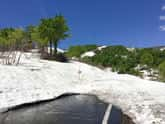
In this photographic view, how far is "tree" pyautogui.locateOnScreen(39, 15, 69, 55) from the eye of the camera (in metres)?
30.8

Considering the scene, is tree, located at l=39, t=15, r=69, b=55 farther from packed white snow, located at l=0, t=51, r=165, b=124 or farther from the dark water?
the dark water

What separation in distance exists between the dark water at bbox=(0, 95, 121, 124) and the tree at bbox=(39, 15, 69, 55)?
66.4ft

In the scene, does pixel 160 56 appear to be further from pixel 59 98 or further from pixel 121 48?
pixel 59 98

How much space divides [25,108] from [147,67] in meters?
60.8

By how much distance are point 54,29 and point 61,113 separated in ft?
74.2

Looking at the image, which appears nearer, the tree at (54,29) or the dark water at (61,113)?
the dark water at (61,113)

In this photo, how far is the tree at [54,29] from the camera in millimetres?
30825

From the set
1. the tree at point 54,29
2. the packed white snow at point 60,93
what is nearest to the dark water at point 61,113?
the packed white snow at point 60,93

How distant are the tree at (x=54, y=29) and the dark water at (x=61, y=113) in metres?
20.2

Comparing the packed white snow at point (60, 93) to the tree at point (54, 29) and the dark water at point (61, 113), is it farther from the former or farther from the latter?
the tree at point (54, 29)

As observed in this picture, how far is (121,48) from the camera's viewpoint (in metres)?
98.2

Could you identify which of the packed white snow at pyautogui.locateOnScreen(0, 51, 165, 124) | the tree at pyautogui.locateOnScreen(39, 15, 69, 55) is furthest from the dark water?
the tree at pyautogui.locateOnScreen(39, 15, 69, 55)

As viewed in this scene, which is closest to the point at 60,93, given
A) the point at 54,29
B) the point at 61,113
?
the point at 61,113

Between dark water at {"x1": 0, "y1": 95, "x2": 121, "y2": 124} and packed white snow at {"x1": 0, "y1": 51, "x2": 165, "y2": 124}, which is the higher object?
packed white snow at {"x1": 0, "y1": 51, "x2": 165, "y2": 124}
